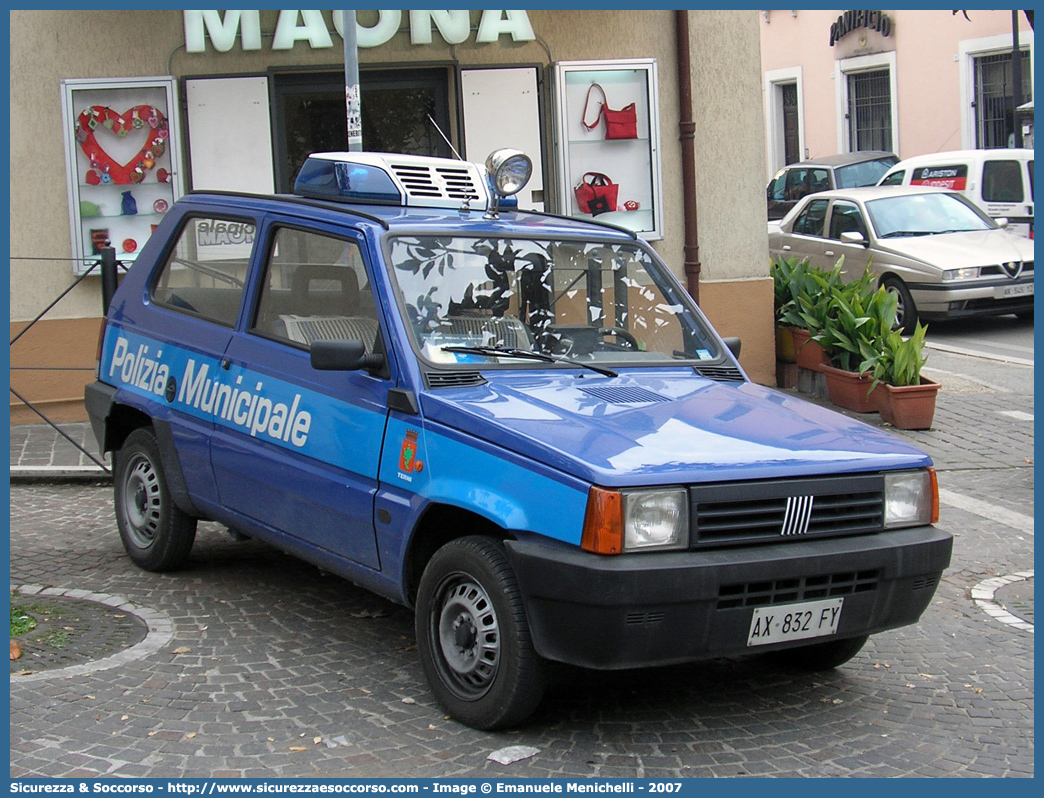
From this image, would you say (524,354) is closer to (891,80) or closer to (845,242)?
(845,242)

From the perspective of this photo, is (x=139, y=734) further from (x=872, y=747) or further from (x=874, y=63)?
(x=874, y=63)

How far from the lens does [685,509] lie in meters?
4.24

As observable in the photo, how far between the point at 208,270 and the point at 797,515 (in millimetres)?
3258

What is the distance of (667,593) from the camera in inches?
163

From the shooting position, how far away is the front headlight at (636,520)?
13.5ft

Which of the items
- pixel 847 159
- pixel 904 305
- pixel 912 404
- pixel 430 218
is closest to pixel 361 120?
pixel 912 404

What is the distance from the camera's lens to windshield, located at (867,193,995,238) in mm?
A: 15836

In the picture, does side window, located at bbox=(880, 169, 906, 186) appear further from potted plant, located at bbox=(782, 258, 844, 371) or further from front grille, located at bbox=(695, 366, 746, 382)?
front grille, located at bbox=(695, 366, 746, 382)

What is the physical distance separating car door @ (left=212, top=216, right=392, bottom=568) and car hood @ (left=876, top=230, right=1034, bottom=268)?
10691 mm

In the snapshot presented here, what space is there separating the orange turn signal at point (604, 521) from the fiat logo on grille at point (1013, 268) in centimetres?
1204

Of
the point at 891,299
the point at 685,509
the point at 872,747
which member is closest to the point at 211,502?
the point at 685,509

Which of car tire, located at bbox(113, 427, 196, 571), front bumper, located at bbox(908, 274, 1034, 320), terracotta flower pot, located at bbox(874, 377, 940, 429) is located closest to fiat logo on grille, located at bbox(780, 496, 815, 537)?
car tire, located at bbox(113, 427, 196, 571)

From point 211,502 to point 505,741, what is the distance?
7.25 feet

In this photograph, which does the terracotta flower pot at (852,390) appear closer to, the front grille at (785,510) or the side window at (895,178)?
the front grille at (785,510)
